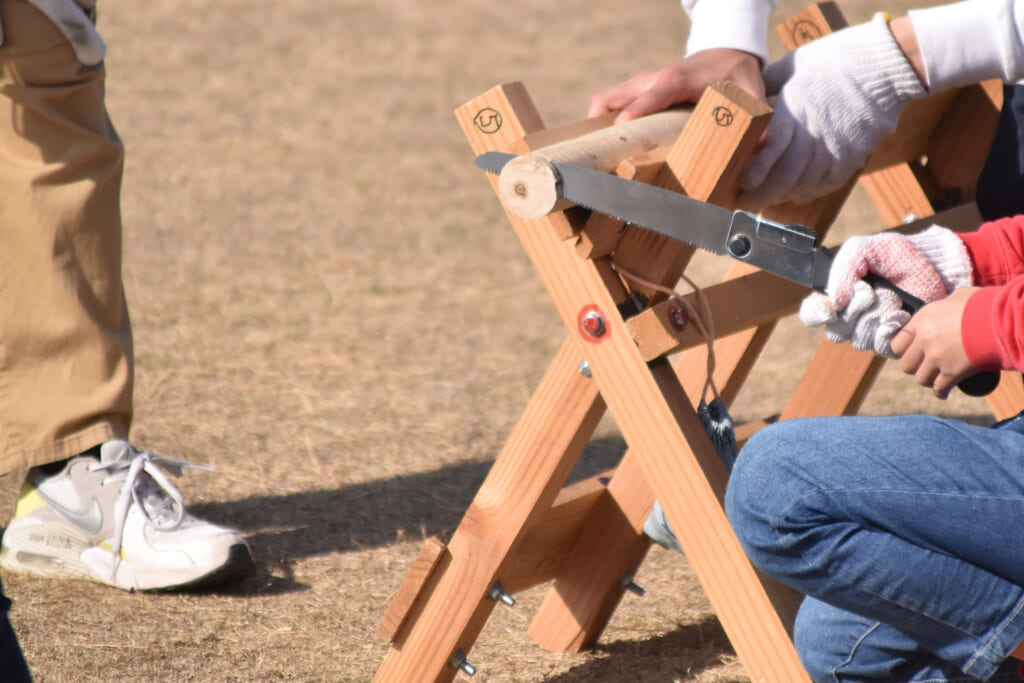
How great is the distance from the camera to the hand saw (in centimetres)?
126

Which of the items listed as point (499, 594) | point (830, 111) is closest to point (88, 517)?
point (499, 594)

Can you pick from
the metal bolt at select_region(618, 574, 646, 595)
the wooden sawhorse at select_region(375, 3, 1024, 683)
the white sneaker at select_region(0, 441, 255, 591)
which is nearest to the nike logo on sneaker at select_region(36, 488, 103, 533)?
the white sneaker at select_region(0, 441, 255, 591)

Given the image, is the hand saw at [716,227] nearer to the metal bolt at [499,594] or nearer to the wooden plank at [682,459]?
the wooden plank at [682,459]

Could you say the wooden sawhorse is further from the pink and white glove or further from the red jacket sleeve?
the red jacket sleeve

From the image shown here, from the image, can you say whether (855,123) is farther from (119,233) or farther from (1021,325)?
(119,233)

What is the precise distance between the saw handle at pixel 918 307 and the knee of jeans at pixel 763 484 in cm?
20

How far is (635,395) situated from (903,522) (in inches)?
14.5

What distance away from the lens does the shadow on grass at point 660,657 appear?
1.86m

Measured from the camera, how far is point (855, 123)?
4.90 ft

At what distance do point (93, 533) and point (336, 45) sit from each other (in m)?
5.21

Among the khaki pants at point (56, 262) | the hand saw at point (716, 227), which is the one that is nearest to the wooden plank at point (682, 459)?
the hand saw at point (716, 227)

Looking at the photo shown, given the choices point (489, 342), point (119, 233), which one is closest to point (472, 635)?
point (119, 233)

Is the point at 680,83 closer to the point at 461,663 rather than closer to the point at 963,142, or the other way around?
the point at 963,142

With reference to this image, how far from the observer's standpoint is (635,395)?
4.62 feet
